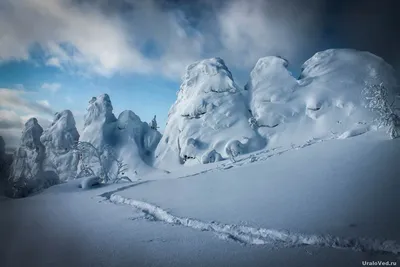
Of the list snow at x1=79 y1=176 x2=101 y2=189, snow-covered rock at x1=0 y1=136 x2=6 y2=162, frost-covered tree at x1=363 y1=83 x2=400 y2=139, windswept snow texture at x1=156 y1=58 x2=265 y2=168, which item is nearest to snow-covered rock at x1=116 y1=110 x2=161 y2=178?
windswept snow texture at x1=156 y1=58 x2=265 y2=168

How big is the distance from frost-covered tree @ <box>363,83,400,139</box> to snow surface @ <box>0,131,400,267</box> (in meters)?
0.12

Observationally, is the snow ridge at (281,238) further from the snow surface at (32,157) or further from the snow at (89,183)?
the snow surface at (32,157)

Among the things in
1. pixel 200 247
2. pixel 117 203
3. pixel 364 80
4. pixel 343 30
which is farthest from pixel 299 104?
pixel 200 247

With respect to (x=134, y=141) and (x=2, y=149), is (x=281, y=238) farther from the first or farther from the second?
(x=134, y=141)

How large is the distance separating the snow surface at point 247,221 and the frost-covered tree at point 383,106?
0.41 feet

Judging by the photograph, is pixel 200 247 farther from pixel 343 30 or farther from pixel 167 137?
pixel 167 137

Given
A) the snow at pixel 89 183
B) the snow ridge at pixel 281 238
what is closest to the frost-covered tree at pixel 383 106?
the snow ridge at pixel 281 238

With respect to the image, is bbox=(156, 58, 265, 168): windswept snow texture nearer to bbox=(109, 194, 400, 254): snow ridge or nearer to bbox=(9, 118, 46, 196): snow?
bbox=(9, 118, 46, 196): snow

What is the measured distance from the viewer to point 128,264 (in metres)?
1.61

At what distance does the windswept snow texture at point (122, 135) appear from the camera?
11.4 m

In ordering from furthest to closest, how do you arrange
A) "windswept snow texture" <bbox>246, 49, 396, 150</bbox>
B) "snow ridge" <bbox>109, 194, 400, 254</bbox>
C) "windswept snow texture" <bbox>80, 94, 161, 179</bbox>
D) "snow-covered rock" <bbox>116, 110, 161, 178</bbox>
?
1. "snow-covered rock" <bbox>116, 110, 161, 178</bbox>
2. "windswept snow texture" <bbox>80, 94, 161, 179</bbox>
3. "windswept snow texture" <bbox>246, 49, 396, 150</bbox>
4. "snow ridge" <bbox>109, 194, 400, 254</bbox>

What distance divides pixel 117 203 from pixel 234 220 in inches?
62.4

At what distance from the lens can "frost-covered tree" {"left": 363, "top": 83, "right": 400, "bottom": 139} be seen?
2.83 m

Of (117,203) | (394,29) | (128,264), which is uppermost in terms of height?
(394,29)
